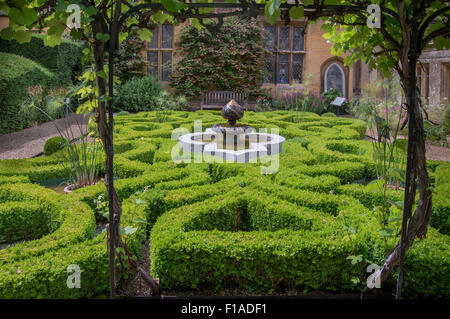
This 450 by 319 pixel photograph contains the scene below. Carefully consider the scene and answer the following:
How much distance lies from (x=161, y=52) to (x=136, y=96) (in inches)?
122

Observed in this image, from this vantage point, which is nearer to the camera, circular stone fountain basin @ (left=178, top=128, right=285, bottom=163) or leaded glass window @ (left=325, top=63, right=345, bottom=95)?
circular stone fountain basin @ (left=178, top=128, right=285, bottom=163)

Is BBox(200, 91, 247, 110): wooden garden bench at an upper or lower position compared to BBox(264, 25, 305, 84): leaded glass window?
lower

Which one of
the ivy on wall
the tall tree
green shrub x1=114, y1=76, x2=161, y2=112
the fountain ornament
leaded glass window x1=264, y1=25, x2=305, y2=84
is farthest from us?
leaded glass window x1=264, y1=25, x2=305, y2=84

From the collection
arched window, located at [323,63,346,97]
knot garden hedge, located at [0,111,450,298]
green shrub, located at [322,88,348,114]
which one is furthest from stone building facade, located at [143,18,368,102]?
knot garden hedge, located at [0,111,450,298]

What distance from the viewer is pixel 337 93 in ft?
48.7

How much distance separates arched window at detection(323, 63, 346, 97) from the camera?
15.6m

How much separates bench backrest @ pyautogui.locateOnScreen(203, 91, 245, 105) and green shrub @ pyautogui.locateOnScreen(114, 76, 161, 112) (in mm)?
2065

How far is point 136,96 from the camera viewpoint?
13.7 metres

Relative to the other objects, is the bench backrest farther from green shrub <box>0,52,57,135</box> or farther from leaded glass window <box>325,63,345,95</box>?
green shrub <box>0,52,57,135</box>

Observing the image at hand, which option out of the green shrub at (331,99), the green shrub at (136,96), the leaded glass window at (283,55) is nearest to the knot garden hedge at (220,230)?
the green shrub at (136,96)

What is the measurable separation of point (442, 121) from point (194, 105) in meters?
9.51

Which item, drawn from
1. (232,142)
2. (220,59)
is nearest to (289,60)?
(220,59)

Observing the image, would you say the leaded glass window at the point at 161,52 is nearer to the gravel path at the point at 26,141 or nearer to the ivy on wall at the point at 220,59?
the ivy on wall at the point at 220,59

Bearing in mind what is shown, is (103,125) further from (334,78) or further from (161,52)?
(334,78)
